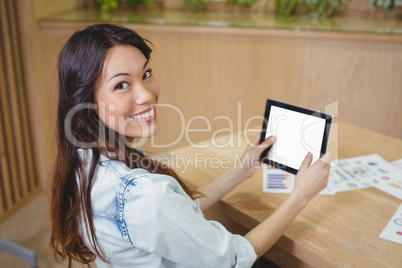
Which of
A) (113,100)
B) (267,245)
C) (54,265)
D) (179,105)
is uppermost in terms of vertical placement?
(113,100)

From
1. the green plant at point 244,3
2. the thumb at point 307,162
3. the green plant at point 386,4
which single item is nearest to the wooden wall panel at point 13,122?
the green plant at point 244,3

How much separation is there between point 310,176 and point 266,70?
1.33 m

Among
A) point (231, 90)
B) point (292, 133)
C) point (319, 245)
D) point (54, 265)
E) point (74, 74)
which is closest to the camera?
point (74, 74)

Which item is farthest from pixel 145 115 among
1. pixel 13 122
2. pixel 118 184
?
pixel 13 122

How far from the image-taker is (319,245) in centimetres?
107

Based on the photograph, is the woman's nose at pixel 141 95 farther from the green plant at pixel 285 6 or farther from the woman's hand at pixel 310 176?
the green plant at pixel 285 6

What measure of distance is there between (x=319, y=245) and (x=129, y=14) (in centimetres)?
207

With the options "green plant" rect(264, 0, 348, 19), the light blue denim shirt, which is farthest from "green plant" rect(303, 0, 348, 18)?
the light blue denim shirt

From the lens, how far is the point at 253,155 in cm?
128

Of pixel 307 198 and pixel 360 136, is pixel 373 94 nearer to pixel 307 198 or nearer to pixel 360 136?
pixel 360 136

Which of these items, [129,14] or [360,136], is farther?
[129,14]

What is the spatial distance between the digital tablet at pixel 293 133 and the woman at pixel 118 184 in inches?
7.4

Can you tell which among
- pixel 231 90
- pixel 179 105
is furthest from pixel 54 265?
pixel 231 90

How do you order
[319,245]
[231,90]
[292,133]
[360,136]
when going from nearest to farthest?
[319,245] → [292,133] → [360,136] → [231,90]
